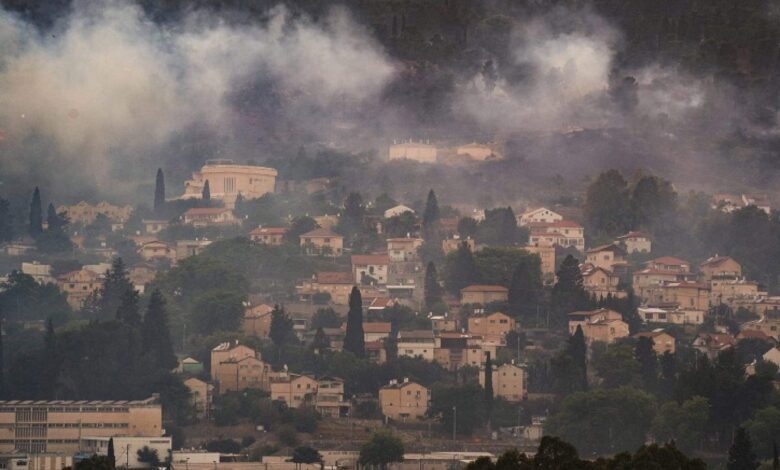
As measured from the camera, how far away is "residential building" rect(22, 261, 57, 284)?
302ft

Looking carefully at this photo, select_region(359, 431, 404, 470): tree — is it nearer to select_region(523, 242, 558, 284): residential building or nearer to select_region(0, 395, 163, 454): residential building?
select_region(0, 395, 163, 454): residential building

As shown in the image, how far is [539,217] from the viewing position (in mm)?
99500

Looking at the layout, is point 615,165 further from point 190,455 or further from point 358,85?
point 190,455

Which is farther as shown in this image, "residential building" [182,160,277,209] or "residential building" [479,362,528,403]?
"residential building" [182,160,277,209]

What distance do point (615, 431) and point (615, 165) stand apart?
100 ft

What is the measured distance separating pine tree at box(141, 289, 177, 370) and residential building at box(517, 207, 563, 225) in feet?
58.9

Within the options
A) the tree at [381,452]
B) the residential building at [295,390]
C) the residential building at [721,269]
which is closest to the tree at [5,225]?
the residential building at [721,269]

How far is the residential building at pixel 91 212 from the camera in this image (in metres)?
100

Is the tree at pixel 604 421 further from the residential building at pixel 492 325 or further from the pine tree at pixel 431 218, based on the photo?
Answer: the pine tree at pixel 431 218

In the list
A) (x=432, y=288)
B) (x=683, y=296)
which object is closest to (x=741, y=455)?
(x=683, y=296)

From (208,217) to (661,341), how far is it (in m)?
17.8

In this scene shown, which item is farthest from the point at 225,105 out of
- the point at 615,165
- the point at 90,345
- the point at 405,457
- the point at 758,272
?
the point at 405,457

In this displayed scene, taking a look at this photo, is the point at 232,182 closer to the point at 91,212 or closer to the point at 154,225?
the point at 154,225

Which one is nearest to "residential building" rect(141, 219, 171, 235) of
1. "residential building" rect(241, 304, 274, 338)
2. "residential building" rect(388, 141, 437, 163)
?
"residential building" rect(388, 141, 437, 163)
